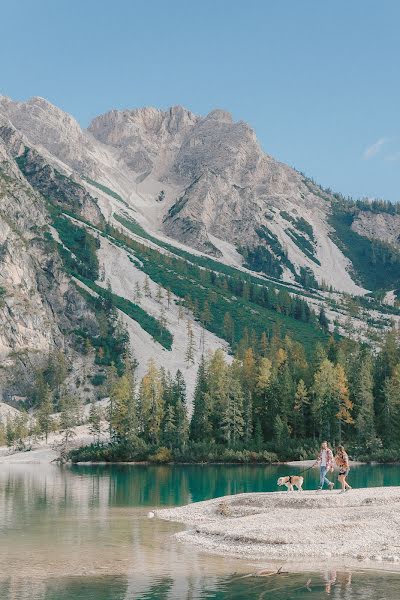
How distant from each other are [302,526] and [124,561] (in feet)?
34.6

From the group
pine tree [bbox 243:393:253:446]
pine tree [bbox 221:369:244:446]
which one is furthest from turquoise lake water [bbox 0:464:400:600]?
pine tree [bbox 243:393:253:446]

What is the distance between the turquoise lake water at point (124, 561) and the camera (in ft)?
93.3

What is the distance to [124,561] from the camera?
34531 millimetres

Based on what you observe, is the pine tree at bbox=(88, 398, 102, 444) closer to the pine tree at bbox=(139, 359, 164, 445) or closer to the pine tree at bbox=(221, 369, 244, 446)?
the pine tree at bbox=(139, 359, 164, 445)

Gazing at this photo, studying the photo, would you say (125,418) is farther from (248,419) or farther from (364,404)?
(364,404)

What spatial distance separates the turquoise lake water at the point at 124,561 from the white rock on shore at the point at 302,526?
6.36 ft

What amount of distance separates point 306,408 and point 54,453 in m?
50.6

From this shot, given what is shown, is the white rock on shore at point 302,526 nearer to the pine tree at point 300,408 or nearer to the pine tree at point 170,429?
the pine tree at point 300,408

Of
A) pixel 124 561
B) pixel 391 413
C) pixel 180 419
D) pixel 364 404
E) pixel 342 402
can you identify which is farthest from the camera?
pixel 180 419

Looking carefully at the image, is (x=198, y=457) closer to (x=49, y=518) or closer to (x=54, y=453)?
(x=54, y=453)

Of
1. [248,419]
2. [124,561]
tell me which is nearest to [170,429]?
[248,419]

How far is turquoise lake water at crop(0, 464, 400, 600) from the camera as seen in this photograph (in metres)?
28.4

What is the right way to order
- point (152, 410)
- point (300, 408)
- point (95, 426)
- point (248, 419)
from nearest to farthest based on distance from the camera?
point (300, 408), point (248, 419), point (152, 410), point (95, 426)

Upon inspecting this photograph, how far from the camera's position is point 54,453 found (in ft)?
458
